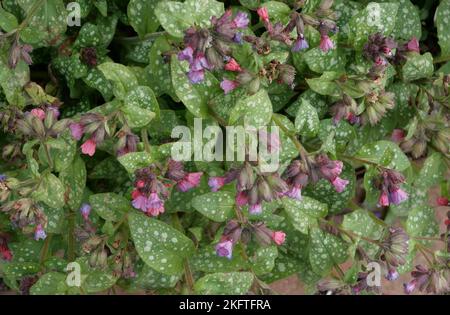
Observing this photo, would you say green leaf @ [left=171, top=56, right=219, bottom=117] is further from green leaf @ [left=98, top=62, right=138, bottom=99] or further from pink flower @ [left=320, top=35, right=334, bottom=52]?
pink flower @ [left=320, top=35, right=334, bottom=52]

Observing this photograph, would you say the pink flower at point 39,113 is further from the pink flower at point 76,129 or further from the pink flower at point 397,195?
the pink flower at point 397,195

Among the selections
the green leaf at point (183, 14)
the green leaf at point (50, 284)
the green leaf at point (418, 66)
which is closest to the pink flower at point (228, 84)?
the green leaf at point (183, 14)

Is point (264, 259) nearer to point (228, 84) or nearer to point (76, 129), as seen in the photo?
point (228, 84)

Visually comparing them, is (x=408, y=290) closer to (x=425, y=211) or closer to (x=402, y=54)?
(x=425, y=211)

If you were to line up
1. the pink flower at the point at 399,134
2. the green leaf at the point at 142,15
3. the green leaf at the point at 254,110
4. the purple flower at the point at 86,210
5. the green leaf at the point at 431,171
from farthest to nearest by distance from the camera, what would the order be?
the pink flower at the point at 399,134 → the green leaf at the point at 431,171 → the green leaf at the point at 142,15 → the purple flower at the point at 86,210 → the green leaf at the point at 254,110

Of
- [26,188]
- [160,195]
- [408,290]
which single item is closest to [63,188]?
[26,188]

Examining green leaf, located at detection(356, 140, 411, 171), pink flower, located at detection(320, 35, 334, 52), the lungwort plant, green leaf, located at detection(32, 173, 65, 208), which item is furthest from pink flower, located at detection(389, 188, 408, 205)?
green leaf, located at detection(32, 173, 65, 208)
